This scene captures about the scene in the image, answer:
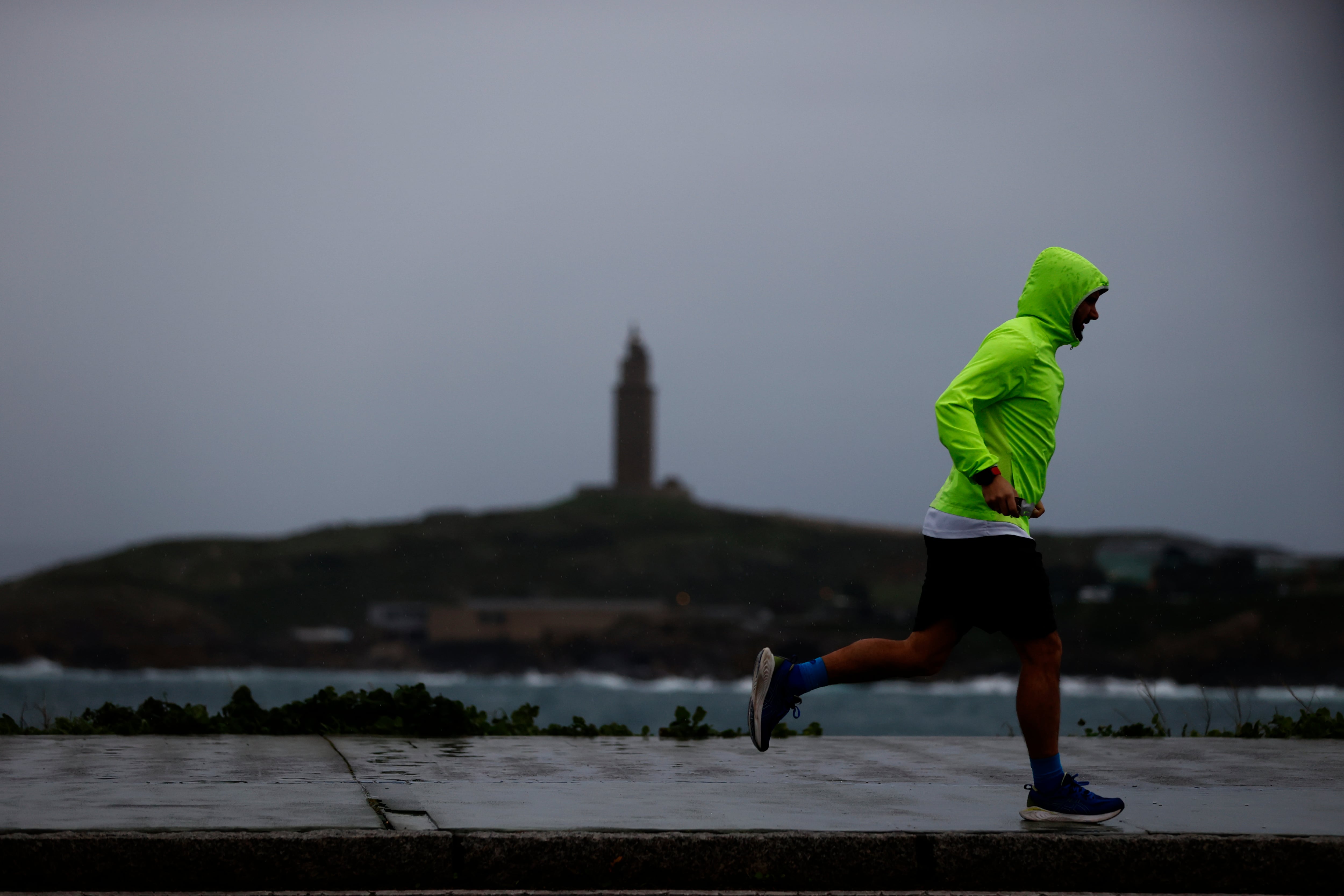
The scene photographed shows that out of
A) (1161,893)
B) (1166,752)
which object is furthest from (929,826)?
(1166,752)

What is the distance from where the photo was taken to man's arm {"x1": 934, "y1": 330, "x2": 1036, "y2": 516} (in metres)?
4.14

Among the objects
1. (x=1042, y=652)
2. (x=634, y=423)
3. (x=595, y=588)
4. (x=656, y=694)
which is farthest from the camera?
(x=634, y=423)

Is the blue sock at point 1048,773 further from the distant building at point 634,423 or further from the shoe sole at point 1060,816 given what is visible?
the distant building at point 634,423

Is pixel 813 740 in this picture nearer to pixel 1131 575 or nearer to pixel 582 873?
pixel 582 873

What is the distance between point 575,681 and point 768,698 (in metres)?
153

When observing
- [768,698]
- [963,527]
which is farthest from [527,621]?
[963,527]

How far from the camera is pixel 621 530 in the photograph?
16888 cm

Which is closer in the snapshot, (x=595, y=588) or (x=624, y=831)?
(x=624, y=831)

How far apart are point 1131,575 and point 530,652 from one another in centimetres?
6247

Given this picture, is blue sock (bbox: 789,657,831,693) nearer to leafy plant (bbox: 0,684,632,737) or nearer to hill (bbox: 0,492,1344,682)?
leafy plant (bbox: 0,684,632,737)

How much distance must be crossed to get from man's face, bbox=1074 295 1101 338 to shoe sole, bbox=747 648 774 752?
139 cm

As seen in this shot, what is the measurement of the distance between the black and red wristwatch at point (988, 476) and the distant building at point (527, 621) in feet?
508

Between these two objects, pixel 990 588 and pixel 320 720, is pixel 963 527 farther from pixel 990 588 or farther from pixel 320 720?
pixel 320 720

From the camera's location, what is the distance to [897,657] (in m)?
4.39
